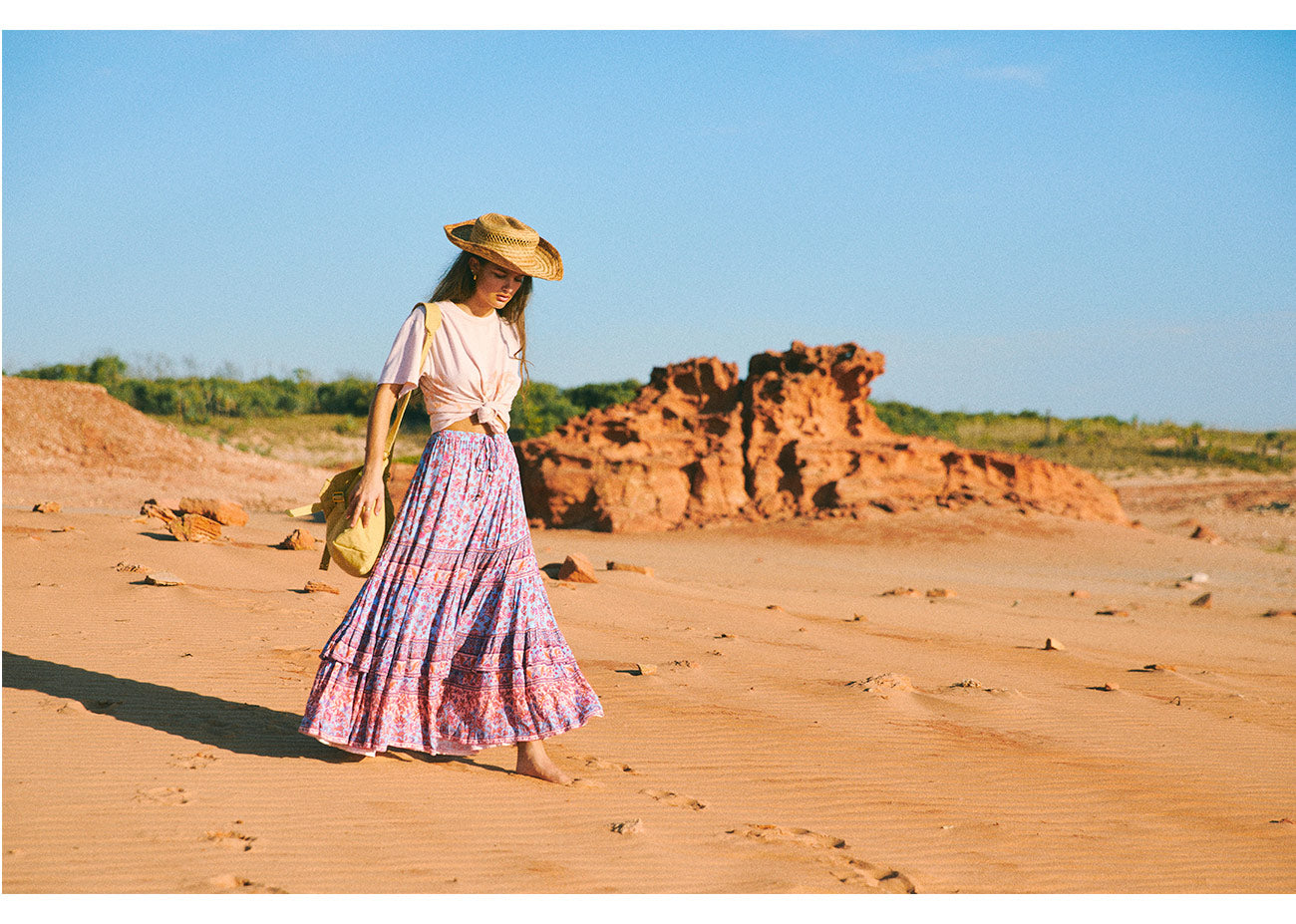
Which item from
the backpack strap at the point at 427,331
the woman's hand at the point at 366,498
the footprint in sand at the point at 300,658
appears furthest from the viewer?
the footprint in sand at the point at 300,658

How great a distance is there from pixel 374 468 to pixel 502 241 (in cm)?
102

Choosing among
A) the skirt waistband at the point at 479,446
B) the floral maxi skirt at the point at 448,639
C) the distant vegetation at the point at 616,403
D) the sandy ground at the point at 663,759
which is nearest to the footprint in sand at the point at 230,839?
the sandy ground at the point at 663,759

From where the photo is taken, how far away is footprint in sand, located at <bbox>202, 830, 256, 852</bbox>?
333cm

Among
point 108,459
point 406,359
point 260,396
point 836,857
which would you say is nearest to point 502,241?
point 406,359

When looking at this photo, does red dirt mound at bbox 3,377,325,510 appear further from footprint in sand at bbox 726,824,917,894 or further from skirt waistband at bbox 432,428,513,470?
footprint in sand at bbox 726,824,917,894

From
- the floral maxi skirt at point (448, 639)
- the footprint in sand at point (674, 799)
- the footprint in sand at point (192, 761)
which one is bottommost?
the footprint in sand at point (674, 799)

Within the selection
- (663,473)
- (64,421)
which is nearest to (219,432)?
(64,421)

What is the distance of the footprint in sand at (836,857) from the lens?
3.46 m

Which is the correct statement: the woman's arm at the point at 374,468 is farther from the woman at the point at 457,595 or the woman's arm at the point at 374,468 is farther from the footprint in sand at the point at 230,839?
the footprint in sand at the point at 230,839

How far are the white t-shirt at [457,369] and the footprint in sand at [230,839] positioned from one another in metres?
1.61

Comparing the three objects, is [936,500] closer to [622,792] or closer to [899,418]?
[622,792]

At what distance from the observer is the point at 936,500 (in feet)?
68.5

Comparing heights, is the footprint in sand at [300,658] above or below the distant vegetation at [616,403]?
below

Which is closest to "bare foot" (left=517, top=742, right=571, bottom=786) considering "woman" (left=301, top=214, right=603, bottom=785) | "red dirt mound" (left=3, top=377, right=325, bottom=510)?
"woman" (left=301, top=214, right=603, bottom=785)
